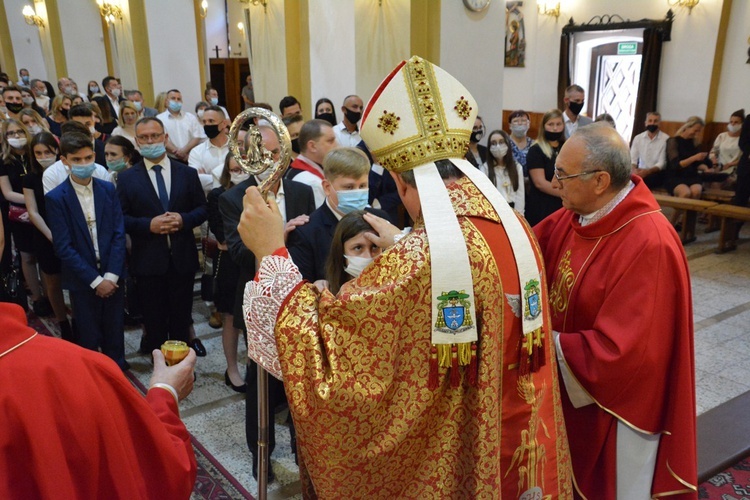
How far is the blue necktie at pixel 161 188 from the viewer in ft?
14.6

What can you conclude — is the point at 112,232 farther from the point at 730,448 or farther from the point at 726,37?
the point at 726,37

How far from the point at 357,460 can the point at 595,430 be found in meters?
0.98

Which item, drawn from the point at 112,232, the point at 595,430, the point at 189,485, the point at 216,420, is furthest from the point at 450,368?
the point at 112,232

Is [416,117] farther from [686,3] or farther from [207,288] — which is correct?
[686,3]

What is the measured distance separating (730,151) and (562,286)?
28.6 feet

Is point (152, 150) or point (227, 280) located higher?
point (152, 150)

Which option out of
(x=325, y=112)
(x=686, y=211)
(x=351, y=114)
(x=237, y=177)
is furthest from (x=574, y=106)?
(x=237, y=177)

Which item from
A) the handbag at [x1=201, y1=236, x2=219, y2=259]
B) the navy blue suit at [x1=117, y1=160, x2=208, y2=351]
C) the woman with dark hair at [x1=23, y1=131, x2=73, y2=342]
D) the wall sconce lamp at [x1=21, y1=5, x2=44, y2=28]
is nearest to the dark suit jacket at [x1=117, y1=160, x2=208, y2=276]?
Result: the navy blue suit at [x1=117, y1=160, x2=208, y2=351]

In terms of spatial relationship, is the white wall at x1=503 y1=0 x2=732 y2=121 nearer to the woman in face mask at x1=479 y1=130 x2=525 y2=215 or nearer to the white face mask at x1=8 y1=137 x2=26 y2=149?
the woman in face mask at x1=479 y1=130 x2=525 y2=215

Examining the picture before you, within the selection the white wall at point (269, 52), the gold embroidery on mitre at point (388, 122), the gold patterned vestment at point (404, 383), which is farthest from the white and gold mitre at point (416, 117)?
the white wall at point (269, 52)

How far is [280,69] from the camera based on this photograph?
1056cm

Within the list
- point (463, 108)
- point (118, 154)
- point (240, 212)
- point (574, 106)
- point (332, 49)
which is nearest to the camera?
point (463, 108)

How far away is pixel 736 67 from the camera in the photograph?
1050 centimetres

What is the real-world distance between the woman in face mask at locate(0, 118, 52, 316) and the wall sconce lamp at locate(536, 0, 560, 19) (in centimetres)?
1136
